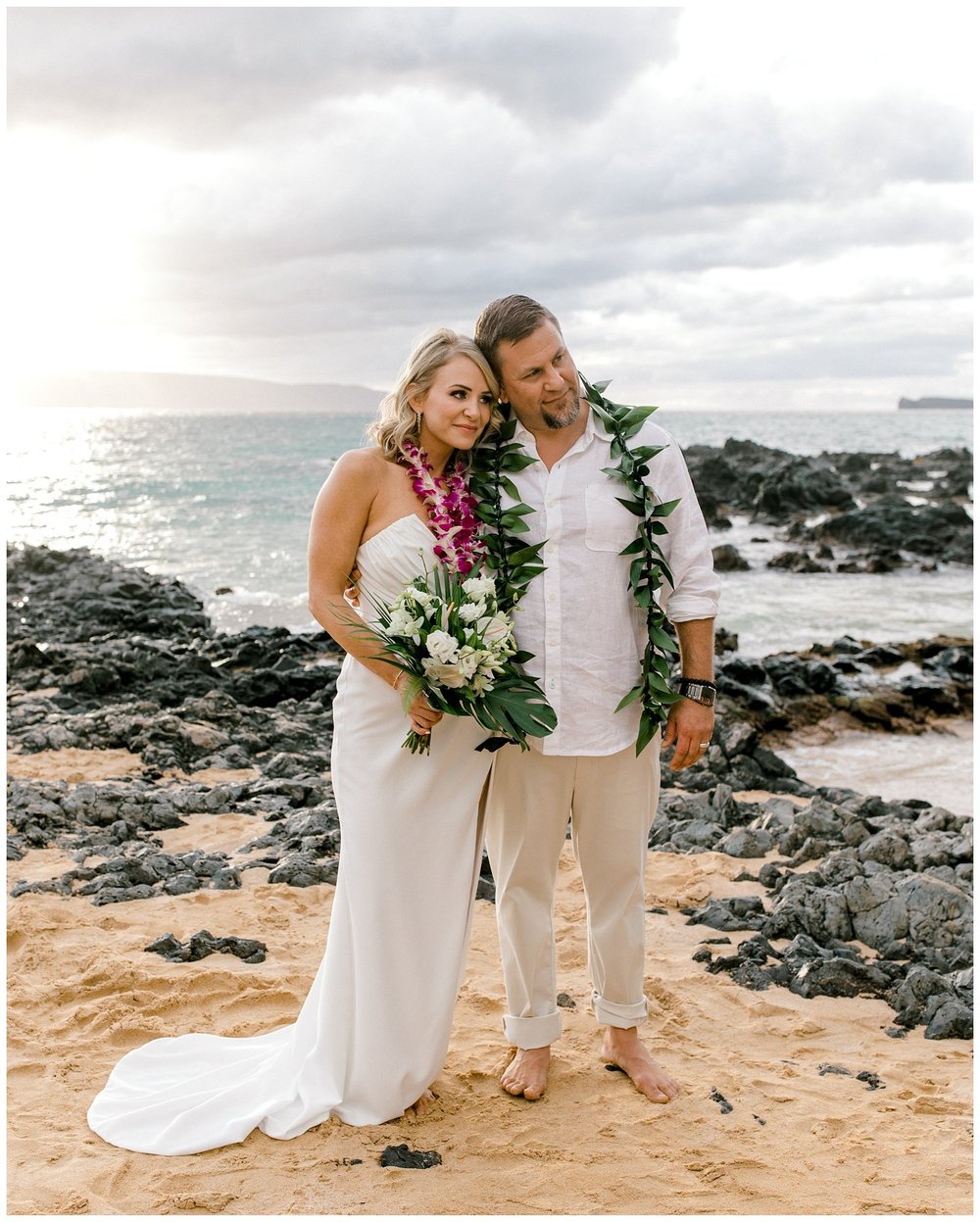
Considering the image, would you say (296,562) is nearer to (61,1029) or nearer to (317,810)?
(317,810)

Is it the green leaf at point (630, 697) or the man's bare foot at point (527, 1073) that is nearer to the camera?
the green leaf at point (630, 697)

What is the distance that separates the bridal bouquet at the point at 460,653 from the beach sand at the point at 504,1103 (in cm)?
141

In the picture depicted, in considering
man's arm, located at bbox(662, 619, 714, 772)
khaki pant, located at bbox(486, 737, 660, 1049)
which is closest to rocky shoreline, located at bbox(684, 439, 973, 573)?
man's arm, located at bbox(662, 619, 714, 772)

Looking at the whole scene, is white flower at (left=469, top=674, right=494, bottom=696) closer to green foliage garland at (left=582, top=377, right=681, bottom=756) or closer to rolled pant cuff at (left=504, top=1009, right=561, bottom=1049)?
green foliage garland at (left=582, top=377, right=681, bottom=756)

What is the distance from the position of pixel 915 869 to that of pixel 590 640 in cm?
364

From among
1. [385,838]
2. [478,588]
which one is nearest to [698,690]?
[478,588]

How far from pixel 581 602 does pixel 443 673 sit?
654mm

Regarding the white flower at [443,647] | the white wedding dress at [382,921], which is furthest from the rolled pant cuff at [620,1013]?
the white flower at [443,647]

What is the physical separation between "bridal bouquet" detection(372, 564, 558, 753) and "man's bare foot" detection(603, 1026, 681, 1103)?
1.40 meters

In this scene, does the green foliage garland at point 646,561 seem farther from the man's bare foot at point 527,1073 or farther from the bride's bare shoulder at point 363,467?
the man's bare foot at point 527,1073

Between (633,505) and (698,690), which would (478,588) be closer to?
(633,505)

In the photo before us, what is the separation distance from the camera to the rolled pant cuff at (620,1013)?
4363 mm

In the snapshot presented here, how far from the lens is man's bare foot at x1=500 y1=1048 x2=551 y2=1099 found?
13.7 ft

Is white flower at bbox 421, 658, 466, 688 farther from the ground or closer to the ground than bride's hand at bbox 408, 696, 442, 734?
farther from the ground
